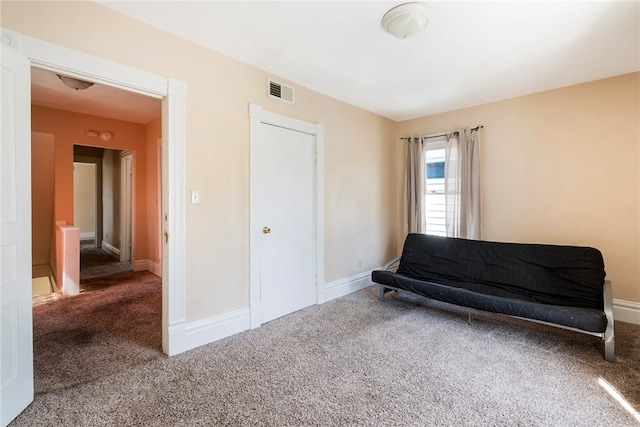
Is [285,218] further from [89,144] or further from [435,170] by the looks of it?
[89,144]

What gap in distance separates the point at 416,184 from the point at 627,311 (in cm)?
257

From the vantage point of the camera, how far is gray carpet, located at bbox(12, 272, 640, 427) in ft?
5.37

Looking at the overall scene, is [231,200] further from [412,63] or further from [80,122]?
[80,122]

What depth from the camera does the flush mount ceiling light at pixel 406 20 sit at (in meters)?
1.93

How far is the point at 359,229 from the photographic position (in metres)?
4.02

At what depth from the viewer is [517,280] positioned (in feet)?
9.59

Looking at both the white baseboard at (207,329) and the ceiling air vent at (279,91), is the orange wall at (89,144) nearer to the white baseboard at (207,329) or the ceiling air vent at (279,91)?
the ceiling air vent at (279,91)

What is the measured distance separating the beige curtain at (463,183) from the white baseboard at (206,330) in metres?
2.91

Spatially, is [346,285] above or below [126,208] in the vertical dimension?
below

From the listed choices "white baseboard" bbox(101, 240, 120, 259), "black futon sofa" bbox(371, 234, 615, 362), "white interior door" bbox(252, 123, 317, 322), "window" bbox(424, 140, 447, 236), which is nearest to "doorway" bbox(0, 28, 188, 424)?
"white interior door" bbox(252, 123, 317, 322)

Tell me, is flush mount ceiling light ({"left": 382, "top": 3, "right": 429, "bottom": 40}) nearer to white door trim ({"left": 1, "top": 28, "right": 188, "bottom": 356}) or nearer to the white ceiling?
the white ceiling

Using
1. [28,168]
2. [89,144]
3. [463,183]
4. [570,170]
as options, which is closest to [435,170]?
[463,183]

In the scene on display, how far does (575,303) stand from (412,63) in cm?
260

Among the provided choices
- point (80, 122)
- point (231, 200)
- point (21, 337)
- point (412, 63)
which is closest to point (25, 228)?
point (21, 337)
